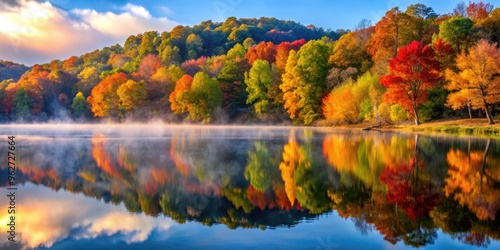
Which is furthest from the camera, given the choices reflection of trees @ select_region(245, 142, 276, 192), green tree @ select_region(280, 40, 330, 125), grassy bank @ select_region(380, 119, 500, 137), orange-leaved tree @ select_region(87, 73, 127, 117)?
orange-leaved tree @ select_region(87, 73, 127, 117)

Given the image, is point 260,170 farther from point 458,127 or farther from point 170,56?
point 170,56

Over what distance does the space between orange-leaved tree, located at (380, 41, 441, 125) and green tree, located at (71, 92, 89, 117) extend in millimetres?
68417

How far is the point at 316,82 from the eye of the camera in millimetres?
67625

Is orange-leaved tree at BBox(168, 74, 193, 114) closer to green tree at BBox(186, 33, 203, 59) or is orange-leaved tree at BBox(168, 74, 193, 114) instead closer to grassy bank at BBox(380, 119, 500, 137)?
grassy bank at BBox(380, 119, 500, 137)

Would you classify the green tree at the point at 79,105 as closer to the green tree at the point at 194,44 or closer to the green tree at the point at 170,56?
the green tree at the point at 170,56

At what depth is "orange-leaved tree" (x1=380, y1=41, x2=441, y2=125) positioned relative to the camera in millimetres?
47438

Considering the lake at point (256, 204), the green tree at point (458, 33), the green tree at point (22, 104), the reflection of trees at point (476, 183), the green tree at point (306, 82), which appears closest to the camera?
the lake at point (256, 204)

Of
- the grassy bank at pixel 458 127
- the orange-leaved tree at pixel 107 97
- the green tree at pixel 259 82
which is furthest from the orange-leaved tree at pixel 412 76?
the orange-leaved tree at pixel 107 97

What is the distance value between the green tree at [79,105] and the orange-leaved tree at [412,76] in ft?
224

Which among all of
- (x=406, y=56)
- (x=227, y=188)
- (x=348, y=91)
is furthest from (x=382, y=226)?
(x=348, y=91)

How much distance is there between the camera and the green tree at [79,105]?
309ft

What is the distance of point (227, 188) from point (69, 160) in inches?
399

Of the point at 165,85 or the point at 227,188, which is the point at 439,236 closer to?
the point at 227,188

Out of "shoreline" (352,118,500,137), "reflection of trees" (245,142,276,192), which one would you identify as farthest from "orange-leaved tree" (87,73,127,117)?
"reflection of trees" (245,142,276,192)
